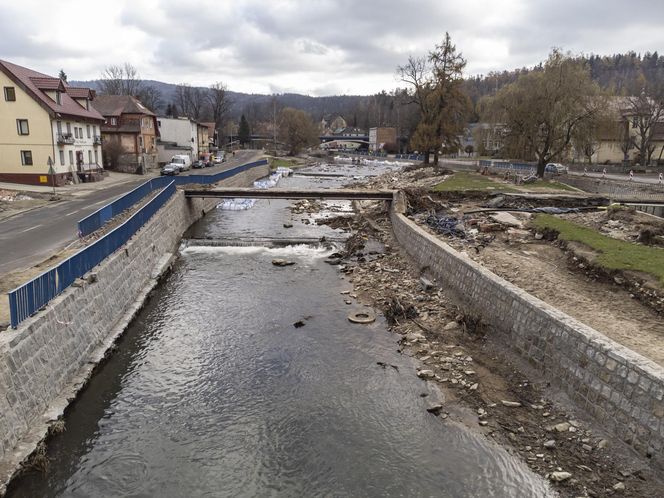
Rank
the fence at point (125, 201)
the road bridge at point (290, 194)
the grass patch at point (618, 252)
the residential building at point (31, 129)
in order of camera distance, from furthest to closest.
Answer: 1. the residential building at point (31, 129)
2. the road bridge at point (290, 194)
3. the fence at point (125, 201)
4. the grass patch at point (618, 252)

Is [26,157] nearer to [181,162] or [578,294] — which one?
[181,162]

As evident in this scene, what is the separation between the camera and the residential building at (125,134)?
196ft

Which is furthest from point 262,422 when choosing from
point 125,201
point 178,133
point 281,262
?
point 178,133

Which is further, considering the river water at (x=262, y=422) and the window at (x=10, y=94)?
the window at (x=10, y=94)

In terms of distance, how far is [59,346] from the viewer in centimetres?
1250

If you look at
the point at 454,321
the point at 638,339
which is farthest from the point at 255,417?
the point at 638,339

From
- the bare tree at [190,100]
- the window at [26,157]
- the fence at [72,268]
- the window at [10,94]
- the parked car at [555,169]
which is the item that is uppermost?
the bare tree at [190,100]

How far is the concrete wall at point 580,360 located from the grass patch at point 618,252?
443cm

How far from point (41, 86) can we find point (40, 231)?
86.9 feet

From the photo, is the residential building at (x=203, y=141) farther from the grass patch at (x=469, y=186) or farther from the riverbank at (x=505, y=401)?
the riverbank at (x=505, y=401)

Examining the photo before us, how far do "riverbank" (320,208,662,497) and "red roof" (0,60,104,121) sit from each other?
3716 centimetres

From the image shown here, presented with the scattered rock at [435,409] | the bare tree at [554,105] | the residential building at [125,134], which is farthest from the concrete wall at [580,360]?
the residential building at [125,134]

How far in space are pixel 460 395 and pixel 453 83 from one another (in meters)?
53.3

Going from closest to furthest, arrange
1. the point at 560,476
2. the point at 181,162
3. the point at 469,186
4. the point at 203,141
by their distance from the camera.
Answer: the point at 560,476
the point at 469,186
the point at 181,162
the point at 203,141
